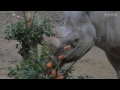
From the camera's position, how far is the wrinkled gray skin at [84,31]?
2.86 meters

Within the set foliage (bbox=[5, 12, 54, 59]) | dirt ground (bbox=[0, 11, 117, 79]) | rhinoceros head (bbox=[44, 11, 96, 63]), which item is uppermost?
rhinoceros head (bbox=[44, 11, 96, 63])

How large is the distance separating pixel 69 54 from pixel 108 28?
21.5 inches

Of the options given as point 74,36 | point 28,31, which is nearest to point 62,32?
point 74,36

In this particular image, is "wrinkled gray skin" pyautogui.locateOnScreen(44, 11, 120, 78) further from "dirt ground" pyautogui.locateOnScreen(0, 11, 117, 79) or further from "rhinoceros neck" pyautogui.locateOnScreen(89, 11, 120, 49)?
"dirt ground" pyautogui.locateOnScreen(0, 11, 117, 79)

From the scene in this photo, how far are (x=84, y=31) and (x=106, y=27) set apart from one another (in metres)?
0.32

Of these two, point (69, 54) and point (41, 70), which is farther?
point (69, 54)

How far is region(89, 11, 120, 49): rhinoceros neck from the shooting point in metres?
3.02

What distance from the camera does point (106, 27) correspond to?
3.12 m

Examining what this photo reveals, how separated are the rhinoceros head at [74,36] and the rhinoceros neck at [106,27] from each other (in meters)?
0.10

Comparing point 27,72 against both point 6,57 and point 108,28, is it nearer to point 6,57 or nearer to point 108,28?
point 108,28

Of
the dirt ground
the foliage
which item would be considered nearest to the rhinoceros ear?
the foliage

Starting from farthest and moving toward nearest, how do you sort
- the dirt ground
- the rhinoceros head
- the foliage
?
the dirt ground < the foliage < the rhinoceros head
